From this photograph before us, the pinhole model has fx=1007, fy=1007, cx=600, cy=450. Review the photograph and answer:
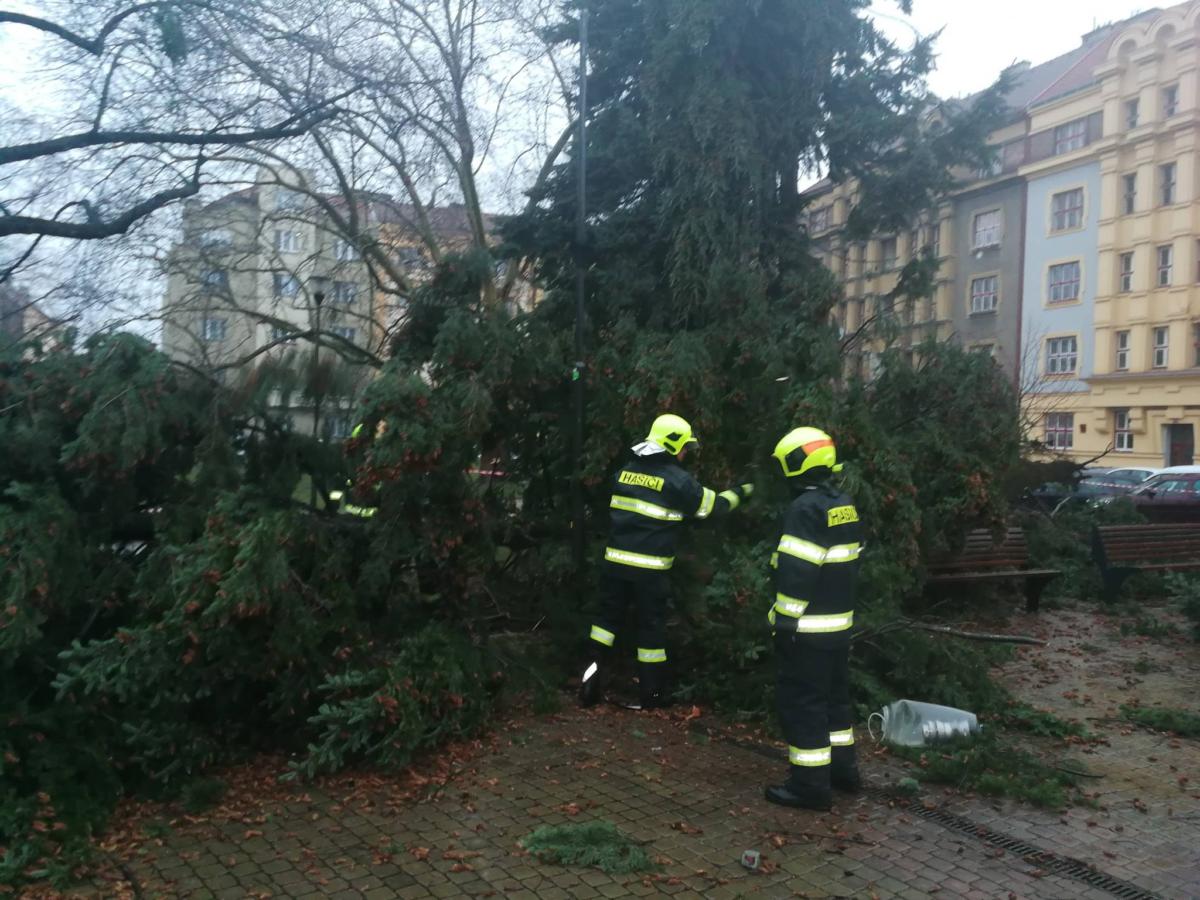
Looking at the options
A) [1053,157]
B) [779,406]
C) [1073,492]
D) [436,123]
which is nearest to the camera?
[779,406]

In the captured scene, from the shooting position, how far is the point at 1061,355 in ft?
134

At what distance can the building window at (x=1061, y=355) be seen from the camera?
40.2 meters

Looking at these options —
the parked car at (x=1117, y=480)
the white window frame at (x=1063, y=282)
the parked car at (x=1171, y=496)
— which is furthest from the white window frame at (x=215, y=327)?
the white window frame at (x=1063, y=282)

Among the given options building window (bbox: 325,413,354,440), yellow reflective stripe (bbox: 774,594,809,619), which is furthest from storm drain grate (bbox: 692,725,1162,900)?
building window (bbox: 325,413,354,440)

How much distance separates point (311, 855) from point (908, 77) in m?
8.05

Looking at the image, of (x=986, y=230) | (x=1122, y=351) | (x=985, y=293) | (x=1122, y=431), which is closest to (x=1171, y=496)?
(x=1122, y=431)

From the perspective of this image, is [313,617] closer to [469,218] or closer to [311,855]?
[311,855]

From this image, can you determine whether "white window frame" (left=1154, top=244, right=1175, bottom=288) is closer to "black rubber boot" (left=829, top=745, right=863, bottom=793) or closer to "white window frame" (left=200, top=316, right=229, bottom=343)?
"white window frame" (left=200, top=316, right=229, bottom=343)

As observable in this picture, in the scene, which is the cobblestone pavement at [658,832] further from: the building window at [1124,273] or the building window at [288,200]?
the building window at [1124,273]

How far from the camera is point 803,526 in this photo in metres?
5.02

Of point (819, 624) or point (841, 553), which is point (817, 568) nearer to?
point (841, 553)

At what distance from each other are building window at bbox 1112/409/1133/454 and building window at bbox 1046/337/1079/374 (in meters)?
2.47

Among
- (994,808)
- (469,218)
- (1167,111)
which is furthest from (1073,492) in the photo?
(1167,111)

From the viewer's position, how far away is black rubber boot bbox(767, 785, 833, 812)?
4895mm
